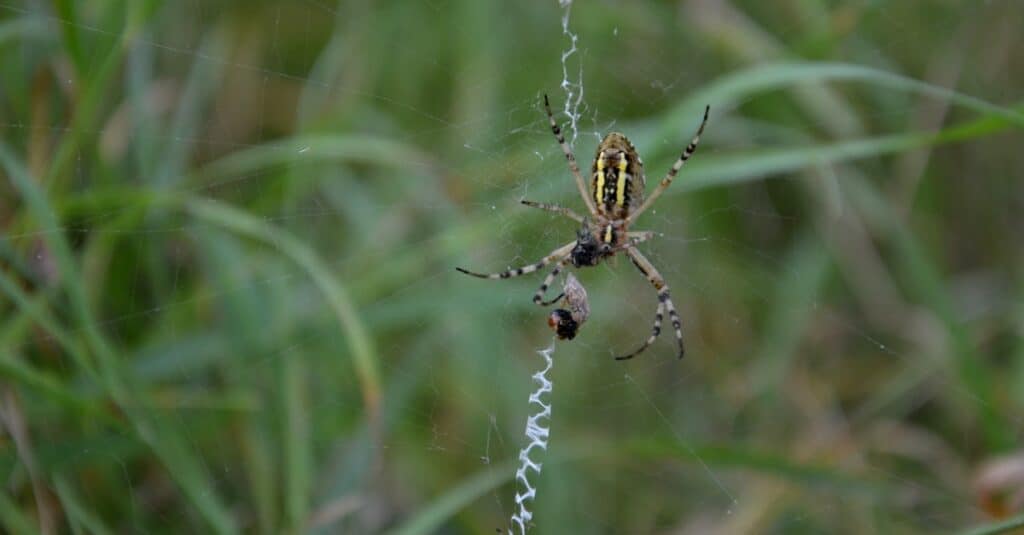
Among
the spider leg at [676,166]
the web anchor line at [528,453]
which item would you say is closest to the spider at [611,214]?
the spider leg at [676,166]

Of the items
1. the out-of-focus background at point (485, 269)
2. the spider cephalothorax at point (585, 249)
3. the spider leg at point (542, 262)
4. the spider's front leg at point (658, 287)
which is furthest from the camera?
the spider's front leg at point (658, 287)

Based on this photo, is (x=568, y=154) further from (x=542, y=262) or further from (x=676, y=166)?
(x=542, y=262)

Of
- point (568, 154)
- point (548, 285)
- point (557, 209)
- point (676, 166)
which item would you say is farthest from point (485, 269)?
point (676, 166)

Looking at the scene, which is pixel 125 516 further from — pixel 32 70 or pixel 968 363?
pixel 968 363

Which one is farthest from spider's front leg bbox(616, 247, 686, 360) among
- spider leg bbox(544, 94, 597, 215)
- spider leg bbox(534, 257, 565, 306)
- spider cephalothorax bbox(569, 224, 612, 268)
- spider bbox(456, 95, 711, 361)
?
spider leg bbox(544, 94, 597, 215)

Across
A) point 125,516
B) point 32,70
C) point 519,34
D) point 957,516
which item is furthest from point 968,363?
point 32,70

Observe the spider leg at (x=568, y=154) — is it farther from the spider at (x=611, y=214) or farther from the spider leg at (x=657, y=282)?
the spider leg at (x=657, y=282)

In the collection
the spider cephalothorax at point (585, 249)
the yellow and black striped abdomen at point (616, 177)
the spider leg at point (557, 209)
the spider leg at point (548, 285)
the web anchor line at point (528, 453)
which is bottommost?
the web anchor line at point (528, 453)
